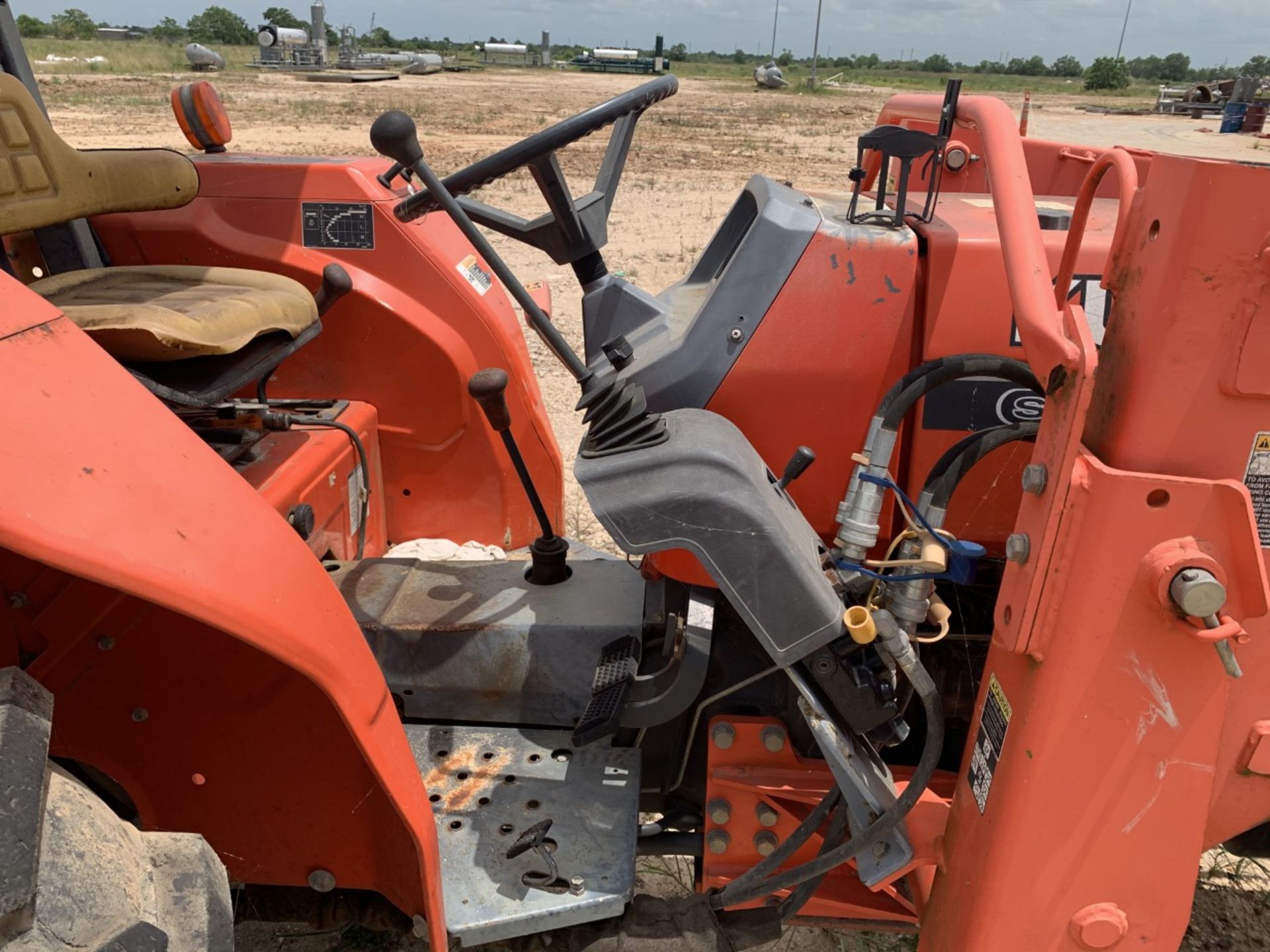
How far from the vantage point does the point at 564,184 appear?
54.6 inches

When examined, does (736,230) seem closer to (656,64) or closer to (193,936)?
(193,936)

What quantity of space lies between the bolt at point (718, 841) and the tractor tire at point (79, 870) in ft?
2.40

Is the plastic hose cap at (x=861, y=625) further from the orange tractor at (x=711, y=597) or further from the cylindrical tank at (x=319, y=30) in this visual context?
the cylindrical tank at (x=319, y=30)

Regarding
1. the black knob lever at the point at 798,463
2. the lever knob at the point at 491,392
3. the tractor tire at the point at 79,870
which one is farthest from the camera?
the lever knob at the point at 491,392

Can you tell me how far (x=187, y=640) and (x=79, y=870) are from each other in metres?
0.44

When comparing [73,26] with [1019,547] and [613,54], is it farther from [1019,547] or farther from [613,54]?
[1019,547]

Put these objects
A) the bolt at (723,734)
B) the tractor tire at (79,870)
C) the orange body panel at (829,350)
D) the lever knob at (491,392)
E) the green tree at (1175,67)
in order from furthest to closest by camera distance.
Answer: the green tree at (1175,67), the lever knob at (491,392), the bolt at (723,734), the orange body panel at (829,350), the tractor tire at (79,870)

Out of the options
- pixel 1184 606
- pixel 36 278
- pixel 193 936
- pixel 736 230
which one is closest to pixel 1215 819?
pixel 1184 606

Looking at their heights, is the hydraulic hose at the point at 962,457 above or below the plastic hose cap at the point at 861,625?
above

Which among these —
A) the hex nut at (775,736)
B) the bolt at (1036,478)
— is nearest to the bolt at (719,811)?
the hex nut at (775,736)

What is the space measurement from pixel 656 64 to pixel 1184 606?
46.1 meters

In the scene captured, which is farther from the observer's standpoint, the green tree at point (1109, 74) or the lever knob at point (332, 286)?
the green tree at point (1109, 74)

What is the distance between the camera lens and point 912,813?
134cm

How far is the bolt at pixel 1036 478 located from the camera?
1085mm
